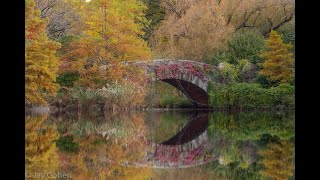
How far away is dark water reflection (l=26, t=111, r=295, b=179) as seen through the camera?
7129mm

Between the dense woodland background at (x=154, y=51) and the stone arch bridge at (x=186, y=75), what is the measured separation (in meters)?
0.48

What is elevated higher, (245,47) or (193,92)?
(245,47)

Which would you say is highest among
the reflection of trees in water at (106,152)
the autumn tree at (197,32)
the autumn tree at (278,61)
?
the autumn tree at (197,32)

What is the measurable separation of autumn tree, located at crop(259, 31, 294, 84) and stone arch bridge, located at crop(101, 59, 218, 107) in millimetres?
2655

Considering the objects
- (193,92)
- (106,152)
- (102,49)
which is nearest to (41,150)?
(106,152)

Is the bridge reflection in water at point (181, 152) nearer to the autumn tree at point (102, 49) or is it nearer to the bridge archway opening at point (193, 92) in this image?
the autumn tree at point (102, 49)

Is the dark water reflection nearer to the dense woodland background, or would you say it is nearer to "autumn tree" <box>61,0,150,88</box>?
the dense woodland background

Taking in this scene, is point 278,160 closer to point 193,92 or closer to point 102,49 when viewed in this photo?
point 102,49

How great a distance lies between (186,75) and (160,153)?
57.3 feet

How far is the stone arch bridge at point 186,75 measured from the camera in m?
25.9

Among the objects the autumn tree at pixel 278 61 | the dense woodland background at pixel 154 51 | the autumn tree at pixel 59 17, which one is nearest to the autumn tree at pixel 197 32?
the dense woodland background at pixel 154 51

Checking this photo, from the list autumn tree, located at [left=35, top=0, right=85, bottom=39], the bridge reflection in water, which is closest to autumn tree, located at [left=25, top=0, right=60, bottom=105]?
the bridge reflection in water

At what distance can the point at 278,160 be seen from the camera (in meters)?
7.85

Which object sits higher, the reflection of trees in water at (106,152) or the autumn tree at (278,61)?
the autumn tree at (278,61)
